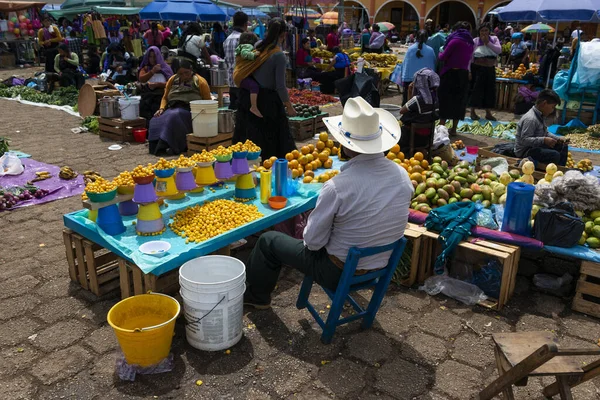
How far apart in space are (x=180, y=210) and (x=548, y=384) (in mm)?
2998

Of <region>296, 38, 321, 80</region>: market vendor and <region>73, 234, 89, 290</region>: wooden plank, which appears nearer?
<region>73, 234, 89, 290</region>: wooden plank

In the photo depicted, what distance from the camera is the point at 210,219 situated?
13.1 ft

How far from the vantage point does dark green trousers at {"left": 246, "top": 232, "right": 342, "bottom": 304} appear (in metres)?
3.38

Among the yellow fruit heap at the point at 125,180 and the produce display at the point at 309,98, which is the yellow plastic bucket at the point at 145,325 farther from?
the produce display at the point at 309,98

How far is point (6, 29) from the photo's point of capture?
21797 millimetres

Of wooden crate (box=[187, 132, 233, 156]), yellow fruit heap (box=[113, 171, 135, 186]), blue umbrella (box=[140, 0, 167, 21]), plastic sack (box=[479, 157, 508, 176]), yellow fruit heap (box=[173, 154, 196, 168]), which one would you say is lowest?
wooden crate (box=[187, 132, 233, 156])

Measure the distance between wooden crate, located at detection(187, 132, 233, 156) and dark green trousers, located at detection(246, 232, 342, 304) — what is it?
4.21 meters

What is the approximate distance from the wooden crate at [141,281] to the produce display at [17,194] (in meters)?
2.89

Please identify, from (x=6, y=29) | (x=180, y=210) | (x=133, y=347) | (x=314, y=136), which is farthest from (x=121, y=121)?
(x=6, y=29)

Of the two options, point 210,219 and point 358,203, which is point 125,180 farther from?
point 358,203

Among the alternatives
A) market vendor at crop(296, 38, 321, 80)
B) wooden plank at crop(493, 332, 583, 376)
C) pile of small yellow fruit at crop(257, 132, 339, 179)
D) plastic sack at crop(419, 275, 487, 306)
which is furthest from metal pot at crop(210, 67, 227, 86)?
wooden plank at crop(493, 332, 583, 376)

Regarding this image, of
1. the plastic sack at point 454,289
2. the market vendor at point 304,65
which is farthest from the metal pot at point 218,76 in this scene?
the plastic sack at point 454,289

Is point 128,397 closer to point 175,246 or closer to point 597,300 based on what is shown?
point 175,246

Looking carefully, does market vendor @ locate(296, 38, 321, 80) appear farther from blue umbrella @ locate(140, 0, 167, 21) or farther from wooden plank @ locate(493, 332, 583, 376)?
wooden plank @ locate(493, 332, 583, 376)
